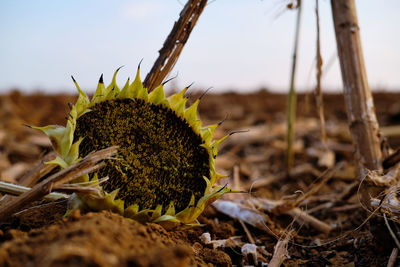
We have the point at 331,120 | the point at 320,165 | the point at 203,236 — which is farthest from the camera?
the point at 331,120

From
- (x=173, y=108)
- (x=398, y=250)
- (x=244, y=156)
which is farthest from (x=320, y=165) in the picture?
(x=173, y=108)

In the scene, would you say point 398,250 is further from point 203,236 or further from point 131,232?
point 131,232

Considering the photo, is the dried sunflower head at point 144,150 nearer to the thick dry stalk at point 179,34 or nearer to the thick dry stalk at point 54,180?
the thick dry stalk at point 54,180

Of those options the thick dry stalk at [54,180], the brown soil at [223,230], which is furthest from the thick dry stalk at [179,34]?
the thick dry stalk at [54,180]

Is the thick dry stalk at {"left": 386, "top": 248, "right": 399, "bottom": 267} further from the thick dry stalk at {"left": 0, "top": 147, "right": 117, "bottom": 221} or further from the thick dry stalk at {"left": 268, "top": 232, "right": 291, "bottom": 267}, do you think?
the thick dry stalk at {"left": 0, "top": 147, "right": 117, "bottom": 221}

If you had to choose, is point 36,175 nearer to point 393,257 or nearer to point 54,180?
point 54,180

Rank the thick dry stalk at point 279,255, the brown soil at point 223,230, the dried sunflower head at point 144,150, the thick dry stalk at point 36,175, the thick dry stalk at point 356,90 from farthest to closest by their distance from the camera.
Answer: the thick dry stalk at point 356,90 → the thick dry stalk at point 36,175 → the thick dry stalk at point 279,255 → the dried sunflower head at point 144,150 → the brown soil at point 223,230
